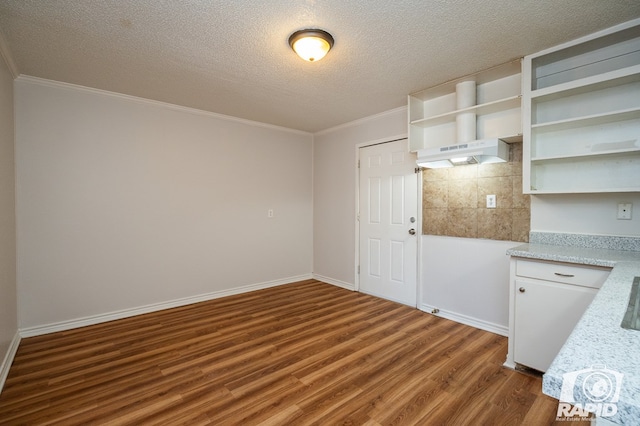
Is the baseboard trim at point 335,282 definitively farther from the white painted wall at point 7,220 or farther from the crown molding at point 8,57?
the crown molding at point 8,57

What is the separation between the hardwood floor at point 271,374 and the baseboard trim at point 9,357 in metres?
0.04

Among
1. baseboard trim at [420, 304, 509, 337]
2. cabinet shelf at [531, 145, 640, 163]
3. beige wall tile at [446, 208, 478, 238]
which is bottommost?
baseboard trim at [420, 304, 509, 337]

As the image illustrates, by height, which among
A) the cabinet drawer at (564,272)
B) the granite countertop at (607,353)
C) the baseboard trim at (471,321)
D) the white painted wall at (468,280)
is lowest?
the baseboard trim at (471,321)

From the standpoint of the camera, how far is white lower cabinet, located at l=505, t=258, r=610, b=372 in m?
2.02

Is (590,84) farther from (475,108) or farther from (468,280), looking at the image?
(468,280)

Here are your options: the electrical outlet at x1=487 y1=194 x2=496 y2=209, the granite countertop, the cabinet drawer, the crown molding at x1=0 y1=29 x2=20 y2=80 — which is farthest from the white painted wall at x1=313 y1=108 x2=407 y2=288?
the crown molding at x1=0 y1=29 x2=20 y2=80

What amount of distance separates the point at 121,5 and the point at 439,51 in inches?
90.4

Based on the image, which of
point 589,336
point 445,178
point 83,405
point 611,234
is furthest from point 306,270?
point 589,336

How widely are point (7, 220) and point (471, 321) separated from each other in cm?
446

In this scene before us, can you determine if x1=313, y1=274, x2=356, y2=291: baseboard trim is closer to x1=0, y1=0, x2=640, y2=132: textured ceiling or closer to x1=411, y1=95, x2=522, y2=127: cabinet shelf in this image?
x1=411, y1=95, x2=522, y2=127: cabinet shelf

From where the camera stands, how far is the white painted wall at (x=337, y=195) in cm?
442

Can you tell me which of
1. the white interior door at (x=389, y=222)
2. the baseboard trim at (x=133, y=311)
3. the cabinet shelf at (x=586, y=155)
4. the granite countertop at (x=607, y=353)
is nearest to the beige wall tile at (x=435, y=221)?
the white interior door at (x=389, y=222)

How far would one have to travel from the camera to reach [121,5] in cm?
188

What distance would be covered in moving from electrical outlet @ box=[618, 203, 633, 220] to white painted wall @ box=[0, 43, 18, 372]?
475 centimetres
